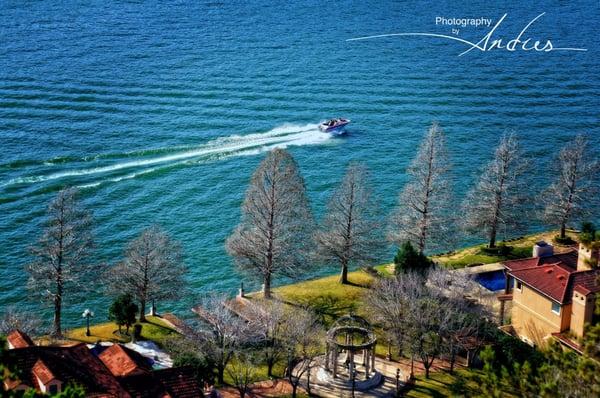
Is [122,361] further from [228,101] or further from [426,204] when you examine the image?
[228,101]

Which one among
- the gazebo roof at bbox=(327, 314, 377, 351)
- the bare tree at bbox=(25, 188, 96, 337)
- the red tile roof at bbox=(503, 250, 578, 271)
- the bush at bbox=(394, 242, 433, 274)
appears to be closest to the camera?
the gazebo roof at bbox=(327, 314, 377, 351)

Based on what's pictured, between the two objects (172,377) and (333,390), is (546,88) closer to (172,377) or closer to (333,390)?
(333,390)

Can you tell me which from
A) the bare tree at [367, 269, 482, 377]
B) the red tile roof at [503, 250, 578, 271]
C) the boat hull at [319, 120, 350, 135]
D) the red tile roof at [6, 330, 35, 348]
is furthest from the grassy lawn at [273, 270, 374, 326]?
the boat hull at [319, 120, 350, 135]

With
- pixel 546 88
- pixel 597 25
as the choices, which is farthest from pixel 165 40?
pixel 597 25

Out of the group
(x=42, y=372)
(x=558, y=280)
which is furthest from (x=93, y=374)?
(x=558, y=280)

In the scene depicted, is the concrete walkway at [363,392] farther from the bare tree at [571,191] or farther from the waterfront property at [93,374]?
the bare tree at [571,191]

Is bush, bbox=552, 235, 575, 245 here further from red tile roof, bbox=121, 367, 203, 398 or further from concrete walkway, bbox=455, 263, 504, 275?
red tile roof, bbox=121, 367, 203, 398
